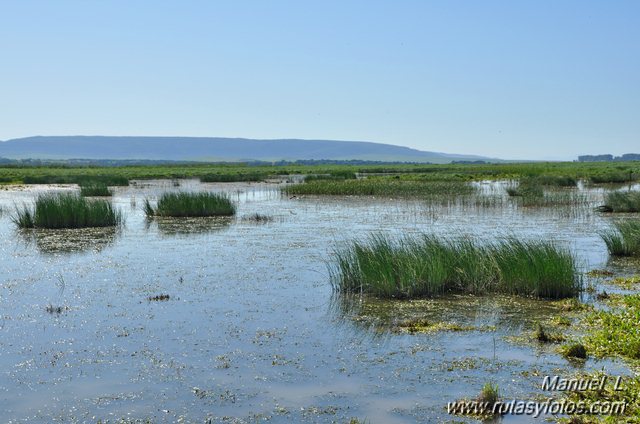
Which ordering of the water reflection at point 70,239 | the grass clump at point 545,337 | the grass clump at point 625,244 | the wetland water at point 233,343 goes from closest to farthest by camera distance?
the wetland water at point 233,343 < the grass clump at point 545,337 < the grass clump at point 625,244 < the water reflection at point 70,239

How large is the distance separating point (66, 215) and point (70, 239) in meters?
2.89

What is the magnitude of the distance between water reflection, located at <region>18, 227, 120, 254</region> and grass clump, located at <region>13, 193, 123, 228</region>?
464 millimetres

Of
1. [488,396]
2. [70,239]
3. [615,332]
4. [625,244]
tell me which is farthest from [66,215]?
[488,396]

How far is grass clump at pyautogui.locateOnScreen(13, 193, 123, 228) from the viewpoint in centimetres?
2383

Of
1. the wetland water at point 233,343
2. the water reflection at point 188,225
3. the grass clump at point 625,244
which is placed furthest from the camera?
the water reflection at point 188,225

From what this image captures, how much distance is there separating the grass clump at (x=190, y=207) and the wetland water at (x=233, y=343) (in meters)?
8.12

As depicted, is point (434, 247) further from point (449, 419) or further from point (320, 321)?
point (449, 419)

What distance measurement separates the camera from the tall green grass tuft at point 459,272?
41.4 ft

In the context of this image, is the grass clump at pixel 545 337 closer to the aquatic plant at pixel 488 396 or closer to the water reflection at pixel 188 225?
the aquatic plant at pixel 488 396

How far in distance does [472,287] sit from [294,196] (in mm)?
28212

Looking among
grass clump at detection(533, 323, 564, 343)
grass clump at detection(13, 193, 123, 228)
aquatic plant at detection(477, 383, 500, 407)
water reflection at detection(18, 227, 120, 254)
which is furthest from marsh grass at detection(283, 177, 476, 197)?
aquatic plant at detection(477, 383, 500, 407)

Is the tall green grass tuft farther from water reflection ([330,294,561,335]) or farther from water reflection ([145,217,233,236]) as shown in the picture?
water reflection ([145,217,233,236])

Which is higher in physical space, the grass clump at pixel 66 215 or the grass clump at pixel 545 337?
the grass clump at pixel 66 215

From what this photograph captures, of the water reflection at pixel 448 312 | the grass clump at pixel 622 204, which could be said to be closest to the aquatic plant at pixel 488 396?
the water reflection at pixel 448 312
